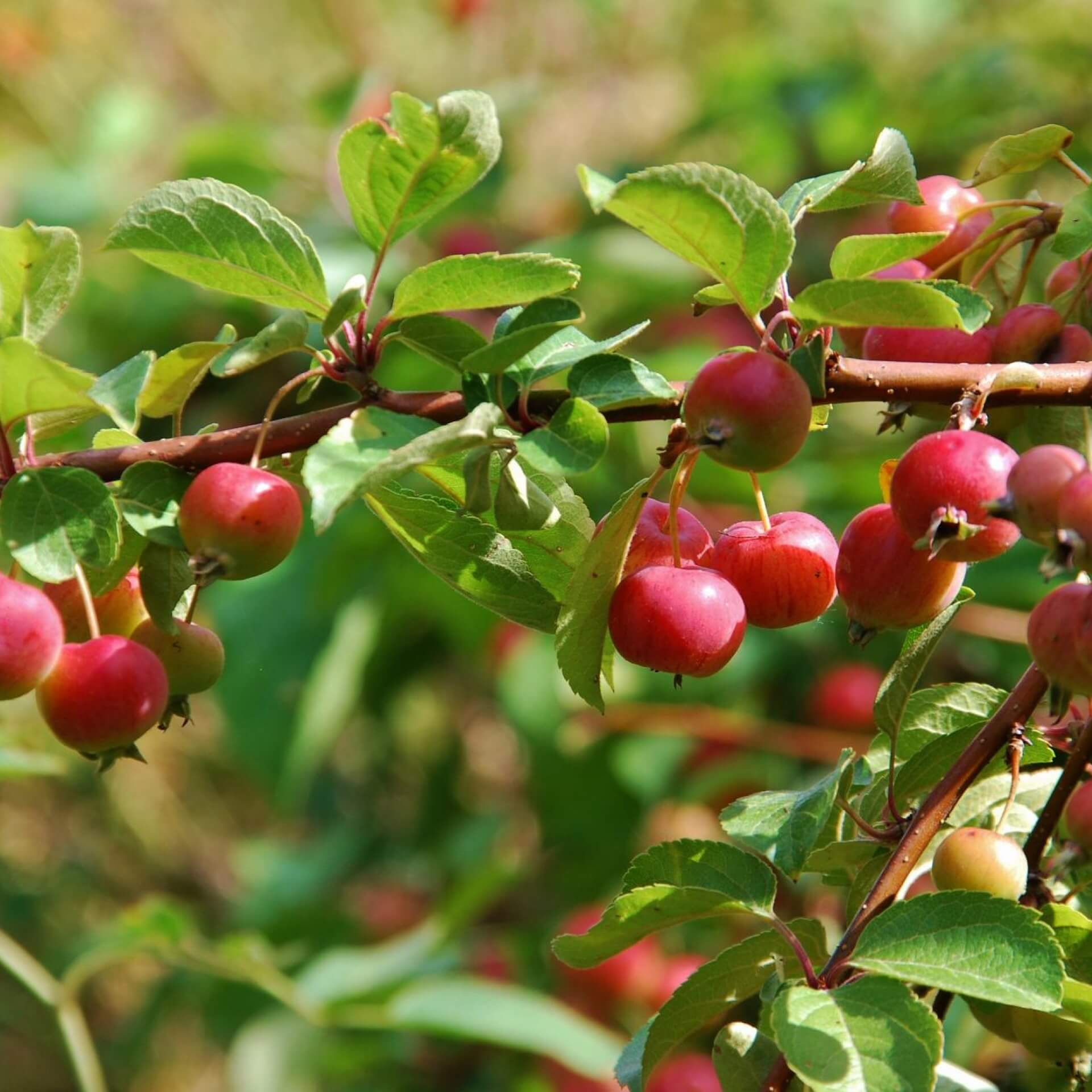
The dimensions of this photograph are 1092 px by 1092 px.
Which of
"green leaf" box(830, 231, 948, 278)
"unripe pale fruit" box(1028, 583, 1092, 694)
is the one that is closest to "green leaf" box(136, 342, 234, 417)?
"green leaf" box(830, 231, 948, 278)

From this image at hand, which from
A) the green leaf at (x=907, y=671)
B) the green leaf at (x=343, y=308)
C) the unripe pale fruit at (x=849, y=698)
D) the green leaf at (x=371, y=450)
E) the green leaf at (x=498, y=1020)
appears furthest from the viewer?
the unripe pale fruit at (x=849, y=698)

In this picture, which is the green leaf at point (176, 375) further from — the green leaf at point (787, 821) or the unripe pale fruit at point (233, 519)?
the green leaf at point (787, 821)

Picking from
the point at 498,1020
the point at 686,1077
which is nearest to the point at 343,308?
the point at 498,1020

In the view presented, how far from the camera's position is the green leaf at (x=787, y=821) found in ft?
2.50

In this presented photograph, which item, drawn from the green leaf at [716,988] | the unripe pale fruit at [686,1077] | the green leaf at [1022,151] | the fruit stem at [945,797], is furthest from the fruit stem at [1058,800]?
the unripe pale fruit at [686,1077]

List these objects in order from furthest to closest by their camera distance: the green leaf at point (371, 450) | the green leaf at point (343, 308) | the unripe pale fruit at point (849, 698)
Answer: the unripe pale fruit at point (849, 698), the green leaf at point (343, 308), the green leaf at point (371, 450)

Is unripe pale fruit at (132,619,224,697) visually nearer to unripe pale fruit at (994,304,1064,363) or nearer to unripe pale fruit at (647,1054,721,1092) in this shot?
unripe pale fruit at (994,304,1064,363)

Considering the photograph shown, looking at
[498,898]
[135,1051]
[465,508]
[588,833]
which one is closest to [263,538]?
[465,508]

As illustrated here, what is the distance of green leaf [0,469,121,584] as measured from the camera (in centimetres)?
69

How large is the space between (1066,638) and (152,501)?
45 cm

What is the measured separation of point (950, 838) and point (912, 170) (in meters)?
0.37

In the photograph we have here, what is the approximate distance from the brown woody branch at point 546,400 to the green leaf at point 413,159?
0.36 ft

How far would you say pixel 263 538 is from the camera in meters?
0.68

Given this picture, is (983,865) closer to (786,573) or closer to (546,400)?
(786,573)
